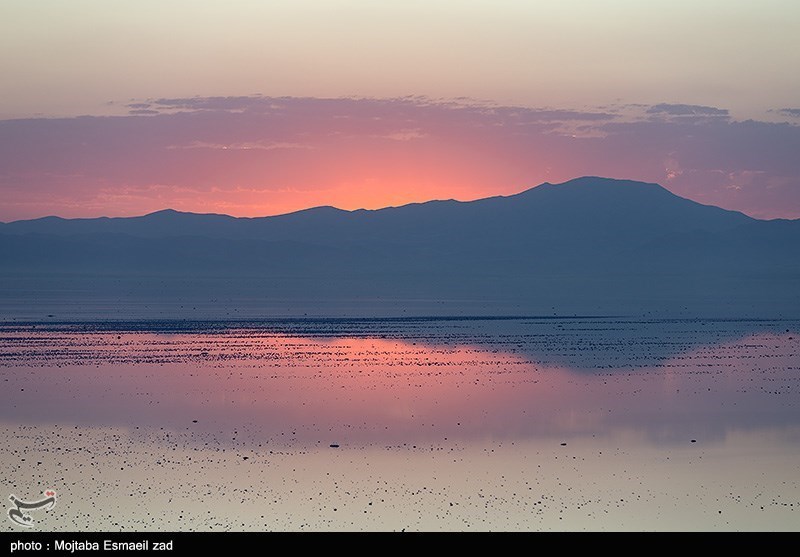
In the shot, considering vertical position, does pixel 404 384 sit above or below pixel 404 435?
below

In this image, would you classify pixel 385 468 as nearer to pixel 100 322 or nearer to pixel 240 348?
pixel 240 348

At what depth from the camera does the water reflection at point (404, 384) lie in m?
23.3

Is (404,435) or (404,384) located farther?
(404,384)

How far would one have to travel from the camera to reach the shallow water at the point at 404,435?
16156 mm

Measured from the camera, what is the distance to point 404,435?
22344 mm

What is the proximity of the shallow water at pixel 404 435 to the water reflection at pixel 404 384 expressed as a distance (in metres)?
0.11

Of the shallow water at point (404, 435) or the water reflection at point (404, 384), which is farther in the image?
the water reflection at point (404, 384)

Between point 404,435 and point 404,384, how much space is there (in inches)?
305

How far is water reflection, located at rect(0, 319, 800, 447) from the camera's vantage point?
2333 centimetres

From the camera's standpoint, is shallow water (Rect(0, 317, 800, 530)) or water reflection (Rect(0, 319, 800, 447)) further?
water reflection (Rect(0, 319, 800, 447))

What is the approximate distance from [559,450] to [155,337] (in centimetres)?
A: 2844

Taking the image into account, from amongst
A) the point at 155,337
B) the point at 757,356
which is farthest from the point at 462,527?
the point at 155,337

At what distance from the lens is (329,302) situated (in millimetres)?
81375

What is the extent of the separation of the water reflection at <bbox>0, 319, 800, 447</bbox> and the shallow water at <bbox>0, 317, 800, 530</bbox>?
0.11m
